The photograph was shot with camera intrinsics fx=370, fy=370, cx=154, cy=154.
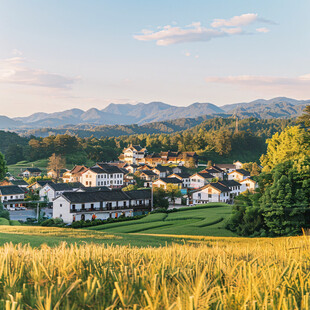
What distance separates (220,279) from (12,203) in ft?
189

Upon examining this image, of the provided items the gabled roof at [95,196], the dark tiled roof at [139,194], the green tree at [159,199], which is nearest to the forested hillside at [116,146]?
the dark tiled roof at [139,194]

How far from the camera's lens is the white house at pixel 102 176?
75.1 m

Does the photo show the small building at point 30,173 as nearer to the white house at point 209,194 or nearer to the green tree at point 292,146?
the white house at point 209,194

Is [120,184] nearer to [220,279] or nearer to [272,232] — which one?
[272,232]

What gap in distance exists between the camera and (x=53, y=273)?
317 centimetres

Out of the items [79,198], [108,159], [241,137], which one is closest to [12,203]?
[79,198]

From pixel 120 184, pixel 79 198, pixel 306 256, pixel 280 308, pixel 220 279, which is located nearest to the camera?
pixel 280 308

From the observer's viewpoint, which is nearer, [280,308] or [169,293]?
[280,308]

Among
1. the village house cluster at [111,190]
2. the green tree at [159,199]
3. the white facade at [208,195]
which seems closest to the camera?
the village house cluster at [111,190]

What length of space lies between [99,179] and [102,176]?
0.91 metres

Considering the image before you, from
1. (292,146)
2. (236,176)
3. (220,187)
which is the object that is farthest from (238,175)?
(292,146)

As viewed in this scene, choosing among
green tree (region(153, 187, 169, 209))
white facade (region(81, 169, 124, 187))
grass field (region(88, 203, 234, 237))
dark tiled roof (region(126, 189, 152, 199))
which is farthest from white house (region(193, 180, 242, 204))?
grass field (region(88, 203, 234, 237))

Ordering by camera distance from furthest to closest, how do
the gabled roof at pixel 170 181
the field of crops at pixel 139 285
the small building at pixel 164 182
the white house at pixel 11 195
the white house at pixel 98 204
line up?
the gabled roof at pixel 170 181 < the small building at pixel 164 182 < the white house at pixel 11 195 < the white house at pixel 98 204 < the field of crops at pixel 139 285

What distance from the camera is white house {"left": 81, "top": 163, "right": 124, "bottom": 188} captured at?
246 ft
